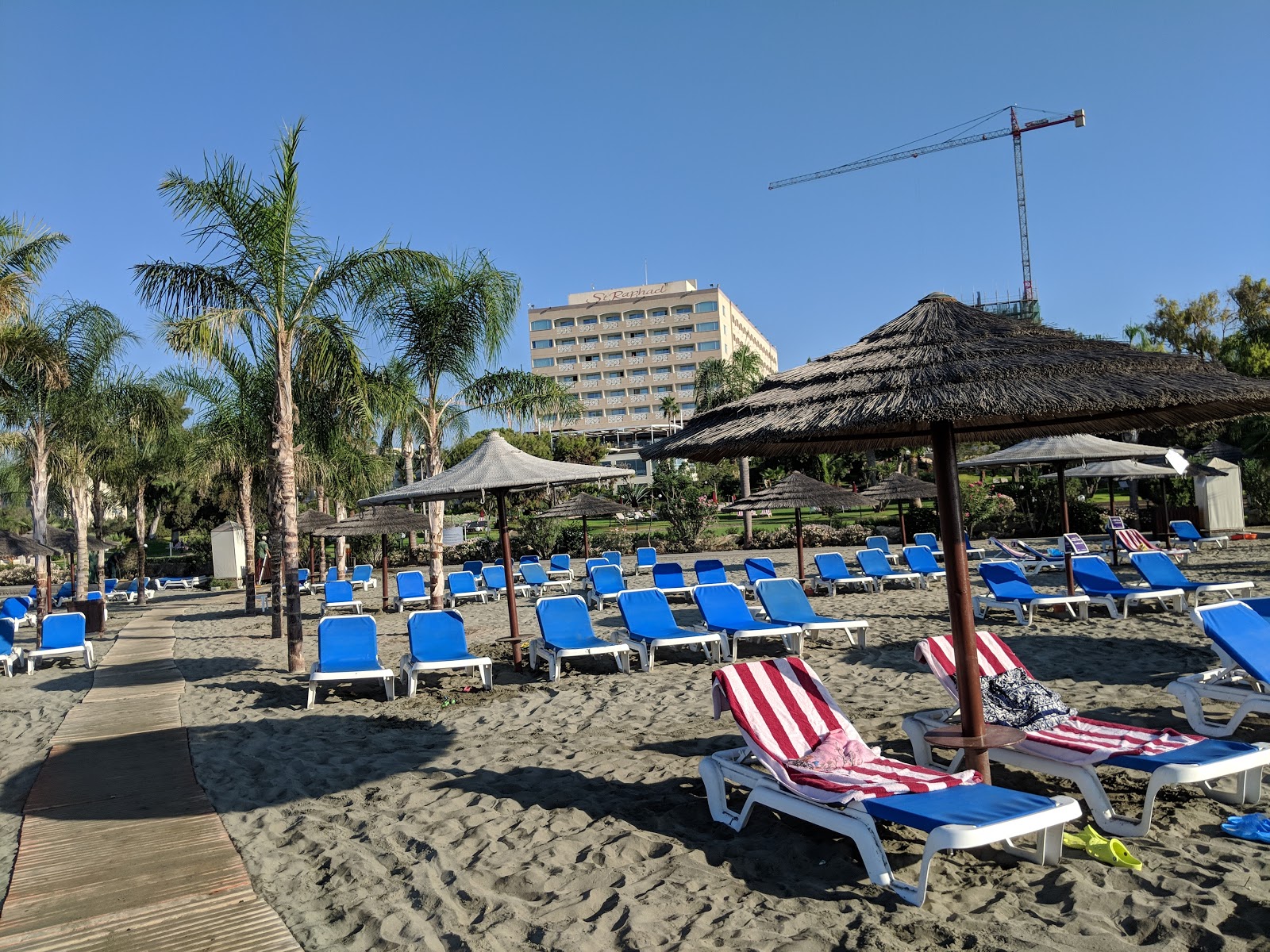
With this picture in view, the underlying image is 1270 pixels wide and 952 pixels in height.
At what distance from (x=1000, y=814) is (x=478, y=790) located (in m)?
3.15

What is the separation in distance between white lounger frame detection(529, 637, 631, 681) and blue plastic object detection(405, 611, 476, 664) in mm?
778

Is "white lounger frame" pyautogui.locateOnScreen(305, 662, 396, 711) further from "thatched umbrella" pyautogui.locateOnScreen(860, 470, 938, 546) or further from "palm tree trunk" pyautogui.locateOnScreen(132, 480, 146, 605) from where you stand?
"palm tree trunk" pyautogui.locateOnScreen(132, 480, 146, 605)

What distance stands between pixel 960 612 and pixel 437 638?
6.39 m

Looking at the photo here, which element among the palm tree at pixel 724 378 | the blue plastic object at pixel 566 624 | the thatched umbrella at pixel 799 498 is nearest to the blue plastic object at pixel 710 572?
the thatched umbrella at pixel 799 498

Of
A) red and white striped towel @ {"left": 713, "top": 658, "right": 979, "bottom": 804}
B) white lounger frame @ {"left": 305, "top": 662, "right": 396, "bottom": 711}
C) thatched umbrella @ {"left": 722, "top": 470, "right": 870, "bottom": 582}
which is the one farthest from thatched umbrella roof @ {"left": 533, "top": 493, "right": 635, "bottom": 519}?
red and white striped towel @ {"left": 713, "top": 658, "right": 979, "bottom": 804}

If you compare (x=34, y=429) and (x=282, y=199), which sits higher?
(x=282, y=199)

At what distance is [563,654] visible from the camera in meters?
9.36

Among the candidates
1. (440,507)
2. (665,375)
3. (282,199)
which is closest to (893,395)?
(282,199)

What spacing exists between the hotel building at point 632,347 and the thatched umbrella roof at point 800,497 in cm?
8584

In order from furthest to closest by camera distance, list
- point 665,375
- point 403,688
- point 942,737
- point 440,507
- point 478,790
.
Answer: point 665,375 < point 440,507 < point 403,688 < point 478,790 < point 942,737

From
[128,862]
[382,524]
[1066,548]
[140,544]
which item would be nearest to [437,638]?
[128,862]

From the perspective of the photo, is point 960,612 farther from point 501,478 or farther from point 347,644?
point 347,644

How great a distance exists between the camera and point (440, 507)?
15.5m

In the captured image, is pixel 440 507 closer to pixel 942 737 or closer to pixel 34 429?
pixel 34 429
